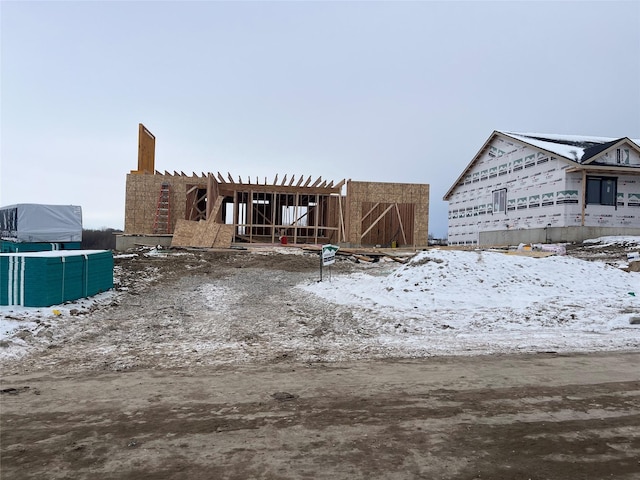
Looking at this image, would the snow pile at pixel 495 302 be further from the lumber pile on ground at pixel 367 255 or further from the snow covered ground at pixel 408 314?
the lumber pile on ground at pixel 367 255

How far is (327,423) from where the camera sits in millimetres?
3469

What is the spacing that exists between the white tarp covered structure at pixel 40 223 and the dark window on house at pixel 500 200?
2744 centimetres

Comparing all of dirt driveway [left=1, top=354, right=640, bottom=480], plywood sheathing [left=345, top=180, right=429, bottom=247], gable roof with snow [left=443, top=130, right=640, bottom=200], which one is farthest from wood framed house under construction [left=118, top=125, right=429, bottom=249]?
dirt driveway [left=1, top=354, right=640, bottom=480]

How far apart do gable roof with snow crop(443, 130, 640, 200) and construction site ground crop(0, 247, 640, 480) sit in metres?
22.3

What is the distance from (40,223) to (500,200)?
95.7 feet

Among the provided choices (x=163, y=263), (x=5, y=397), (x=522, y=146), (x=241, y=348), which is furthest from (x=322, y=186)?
(x=5, y=397)

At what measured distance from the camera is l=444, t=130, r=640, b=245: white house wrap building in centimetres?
2398

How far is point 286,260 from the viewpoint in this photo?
18.2 m

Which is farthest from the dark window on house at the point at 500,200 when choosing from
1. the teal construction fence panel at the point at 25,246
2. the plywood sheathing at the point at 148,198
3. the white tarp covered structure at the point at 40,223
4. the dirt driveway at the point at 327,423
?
the teal construction fence panel at the point at 25,246

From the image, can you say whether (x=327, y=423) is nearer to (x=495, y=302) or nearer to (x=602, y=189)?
(x=495, y=302)

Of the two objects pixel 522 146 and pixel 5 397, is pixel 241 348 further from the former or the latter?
pixel 522 146

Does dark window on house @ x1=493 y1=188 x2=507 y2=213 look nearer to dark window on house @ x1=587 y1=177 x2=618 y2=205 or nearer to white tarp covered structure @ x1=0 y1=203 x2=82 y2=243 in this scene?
dark window on house @ x1=587 y1=177 x2=618 y2=205

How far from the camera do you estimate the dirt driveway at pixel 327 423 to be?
279cm

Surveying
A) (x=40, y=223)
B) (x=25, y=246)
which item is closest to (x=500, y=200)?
(x=40, y=223)
